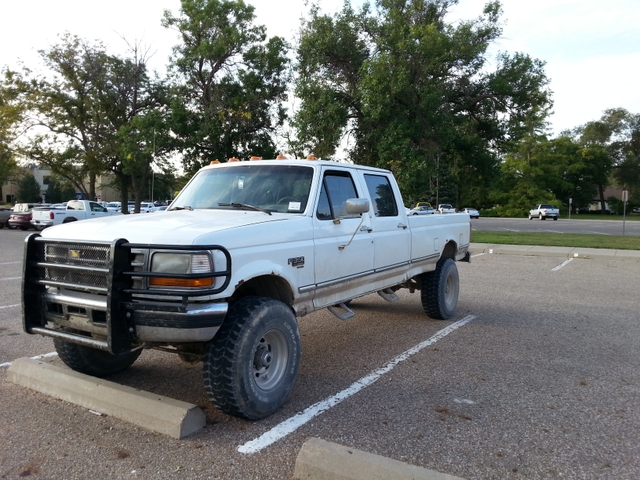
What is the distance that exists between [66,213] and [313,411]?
27.9 m

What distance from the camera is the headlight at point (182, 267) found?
11.7 ft

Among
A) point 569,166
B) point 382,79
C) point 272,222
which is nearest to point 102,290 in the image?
point 272,222

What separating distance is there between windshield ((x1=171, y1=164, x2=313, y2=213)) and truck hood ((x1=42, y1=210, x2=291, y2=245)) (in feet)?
0.90

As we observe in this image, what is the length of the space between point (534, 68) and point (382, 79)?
26.6ft

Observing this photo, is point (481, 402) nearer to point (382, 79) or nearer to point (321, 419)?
point (321, 419)

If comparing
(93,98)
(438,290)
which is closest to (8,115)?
(93,98)

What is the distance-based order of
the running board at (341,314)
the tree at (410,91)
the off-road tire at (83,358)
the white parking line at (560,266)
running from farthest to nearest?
the tree at (410,91) → the white parking line at (560,266) → the running board at (341,314) → the off-road tire at (83,358)

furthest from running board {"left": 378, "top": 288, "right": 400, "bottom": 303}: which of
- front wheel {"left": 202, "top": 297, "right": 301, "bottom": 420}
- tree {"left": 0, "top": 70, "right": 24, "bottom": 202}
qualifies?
tree {"left": 0, "top": 70, "right": 24, "bottom": 202}

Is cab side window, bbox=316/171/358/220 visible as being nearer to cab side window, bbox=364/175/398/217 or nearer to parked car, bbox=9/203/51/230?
cab side window, bbox=364/175/398/217

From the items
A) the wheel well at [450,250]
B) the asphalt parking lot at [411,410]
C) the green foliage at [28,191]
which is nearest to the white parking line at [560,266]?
Result: the asphalt parking lot at [411,410]

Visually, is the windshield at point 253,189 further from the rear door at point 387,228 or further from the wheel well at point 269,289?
the rear door at point 387,228

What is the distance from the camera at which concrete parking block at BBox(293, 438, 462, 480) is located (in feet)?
9.99

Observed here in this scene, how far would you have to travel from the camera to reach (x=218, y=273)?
3609 millimetres

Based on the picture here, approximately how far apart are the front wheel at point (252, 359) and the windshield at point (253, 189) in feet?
3.75
